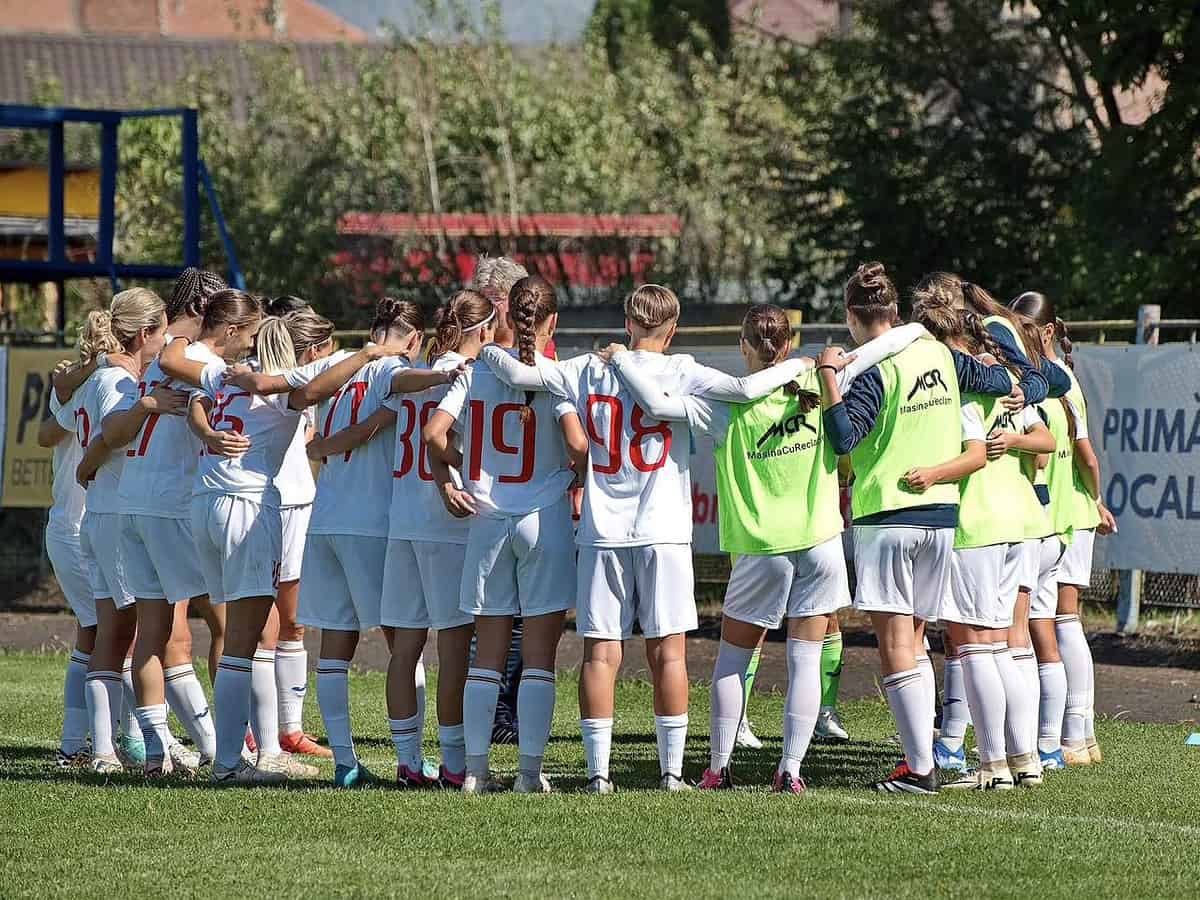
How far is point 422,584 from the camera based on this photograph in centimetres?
705

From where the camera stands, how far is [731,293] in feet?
79.4

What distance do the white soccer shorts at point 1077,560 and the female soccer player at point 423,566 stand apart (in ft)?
9.65

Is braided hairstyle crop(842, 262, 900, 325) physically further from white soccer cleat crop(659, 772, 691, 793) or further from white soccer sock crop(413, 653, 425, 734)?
white soccer sock crop(413, 653, 425, 734)

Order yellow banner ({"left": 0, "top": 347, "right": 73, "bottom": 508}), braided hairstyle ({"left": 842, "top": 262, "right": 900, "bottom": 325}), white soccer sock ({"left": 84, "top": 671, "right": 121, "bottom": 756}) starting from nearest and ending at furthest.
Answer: braided hairstyle ({"left": 842, "top": 262, "right": 900, "bottom": 325}), white soccer sock ({"left": 84, "top": 671, "right": 121, "bottom": 756}), yellow banner ({"left": 0, "top": 347, "right": 73, "bottom": 508})

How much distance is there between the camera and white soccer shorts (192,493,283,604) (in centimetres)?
724

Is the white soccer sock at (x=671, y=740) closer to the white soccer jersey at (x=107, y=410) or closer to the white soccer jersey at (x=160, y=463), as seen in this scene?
the white soccer jersey at (x=160, y=463)

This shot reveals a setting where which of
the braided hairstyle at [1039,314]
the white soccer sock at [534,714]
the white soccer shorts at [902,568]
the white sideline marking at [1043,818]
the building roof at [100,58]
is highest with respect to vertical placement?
the building roof at [100,58]

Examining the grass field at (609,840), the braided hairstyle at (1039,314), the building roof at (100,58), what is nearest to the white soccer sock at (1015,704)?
the grass field at (609,840)

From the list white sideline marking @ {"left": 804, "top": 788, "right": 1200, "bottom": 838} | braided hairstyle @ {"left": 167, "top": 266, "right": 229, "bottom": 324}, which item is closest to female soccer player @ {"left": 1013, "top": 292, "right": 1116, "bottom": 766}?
white sideline marking @ {"left": 804, "top": 788, "right": 1200, "bottom": 838}

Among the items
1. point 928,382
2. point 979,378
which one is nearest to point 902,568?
point 928,382

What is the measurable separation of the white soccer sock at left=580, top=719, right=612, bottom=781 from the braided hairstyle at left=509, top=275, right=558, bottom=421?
1237 mm

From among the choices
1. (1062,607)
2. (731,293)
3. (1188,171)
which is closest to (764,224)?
(731,293)

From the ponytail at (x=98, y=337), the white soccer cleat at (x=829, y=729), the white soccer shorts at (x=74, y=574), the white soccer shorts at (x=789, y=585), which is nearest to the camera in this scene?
the white soccer shorts at (x=789, y=585)

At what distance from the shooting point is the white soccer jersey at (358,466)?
7137 millimetres
